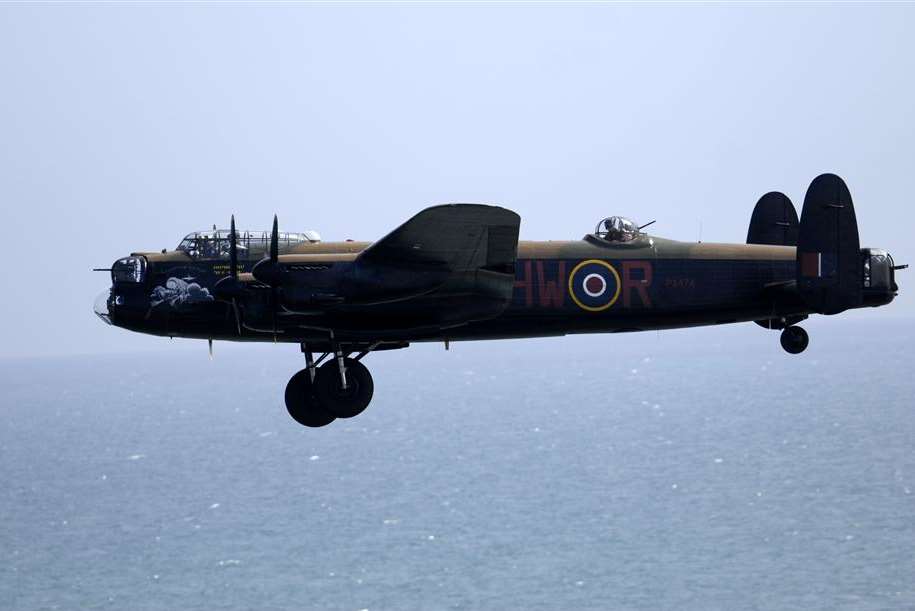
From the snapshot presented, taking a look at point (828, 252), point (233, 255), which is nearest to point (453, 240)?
point (233, 255)

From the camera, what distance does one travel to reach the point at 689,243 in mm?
33688

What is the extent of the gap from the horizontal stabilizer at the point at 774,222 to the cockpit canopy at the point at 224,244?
14.7 meters

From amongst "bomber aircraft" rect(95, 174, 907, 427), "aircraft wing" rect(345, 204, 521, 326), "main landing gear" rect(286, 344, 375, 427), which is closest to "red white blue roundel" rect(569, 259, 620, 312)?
"bomber aircraft" rect(95, 174, 907, 427)

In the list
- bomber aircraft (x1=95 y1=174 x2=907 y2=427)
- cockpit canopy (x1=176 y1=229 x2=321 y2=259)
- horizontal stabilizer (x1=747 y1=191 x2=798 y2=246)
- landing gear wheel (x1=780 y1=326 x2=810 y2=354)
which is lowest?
landing gear wheel (x1=780 y1=326 x2=810 y2=354)

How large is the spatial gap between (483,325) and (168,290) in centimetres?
794

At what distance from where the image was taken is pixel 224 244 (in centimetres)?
3189

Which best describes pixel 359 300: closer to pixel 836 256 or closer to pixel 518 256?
pixel 518 256

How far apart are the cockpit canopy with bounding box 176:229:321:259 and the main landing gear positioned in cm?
272

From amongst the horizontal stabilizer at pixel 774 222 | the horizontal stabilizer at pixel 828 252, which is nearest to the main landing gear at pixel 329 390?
the horizontal stabilizer at pixel 828 252

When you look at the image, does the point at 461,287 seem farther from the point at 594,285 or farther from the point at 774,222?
the point at 774,222

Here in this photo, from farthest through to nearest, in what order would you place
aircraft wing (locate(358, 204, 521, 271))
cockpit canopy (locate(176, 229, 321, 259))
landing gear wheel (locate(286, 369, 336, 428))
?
1. landing gear wheel (locate(286, 369, 336, 428))
2. cockpit canopy (locate(176, 229, 321, 259))
3. aircraft wing (locate(358, 204, 521, 271))

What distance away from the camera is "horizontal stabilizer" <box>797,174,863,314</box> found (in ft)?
107

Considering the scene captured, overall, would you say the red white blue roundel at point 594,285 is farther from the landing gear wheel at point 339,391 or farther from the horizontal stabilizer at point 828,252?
the landing gear wheel at point 339,391

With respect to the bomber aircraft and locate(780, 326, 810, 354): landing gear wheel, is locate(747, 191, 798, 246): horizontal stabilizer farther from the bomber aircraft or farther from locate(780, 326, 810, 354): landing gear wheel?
locate(780, 326, 810, 354): landing gear wheel
